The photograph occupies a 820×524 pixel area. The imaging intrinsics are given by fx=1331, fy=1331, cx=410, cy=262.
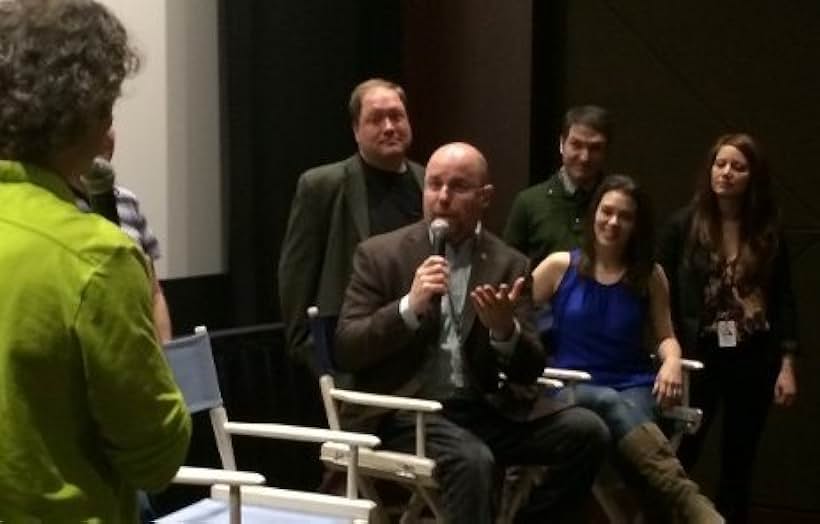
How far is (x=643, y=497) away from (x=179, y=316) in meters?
1.70

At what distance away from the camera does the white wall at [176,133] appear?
4512 millimetres

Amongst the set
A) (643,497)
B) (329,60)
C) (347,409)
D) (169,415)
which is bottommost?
(643,497)

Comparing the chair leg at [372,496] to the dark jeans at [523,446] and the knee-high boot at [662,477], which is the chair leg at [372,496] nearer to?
the dark jeans at [523,446]

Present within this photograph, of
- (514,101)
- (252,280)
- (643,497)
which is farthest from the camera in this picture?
(514,101)

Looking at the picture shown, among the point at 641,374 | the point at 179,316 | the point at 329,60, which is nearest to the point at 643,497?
the point at 641,374

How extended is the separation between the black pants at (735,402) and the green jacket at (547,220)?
0.57 meters

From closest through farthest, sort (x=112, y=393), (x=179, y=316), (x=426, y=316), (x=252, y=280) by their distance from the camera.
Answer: (x=112, y=393) → (x=426, y=316) → (x=179, y=316) → (x=252, y=280)

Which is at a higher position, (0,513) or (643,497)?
(0,513)

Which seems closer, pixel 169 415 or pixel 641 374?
pixel 169 415

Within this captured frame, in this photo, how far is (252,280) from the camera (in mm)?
4930

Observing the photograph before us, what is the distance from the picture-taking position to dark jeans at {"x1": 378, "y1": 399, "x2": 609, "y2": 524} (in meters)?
3.59

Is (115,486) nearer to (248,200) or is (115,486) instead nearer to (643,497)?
(643,497)

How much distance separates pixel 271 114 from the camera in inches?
193

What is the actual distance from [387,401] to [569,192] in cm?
123
